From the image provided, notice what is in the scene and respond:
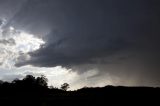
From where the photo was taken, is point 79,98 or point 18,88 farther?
point 18,88

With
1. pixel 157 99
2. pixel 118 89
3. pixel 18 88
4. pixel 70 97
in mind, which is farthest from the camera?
pixel 18 88

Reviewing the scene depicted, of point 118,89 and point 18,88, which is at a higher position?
point 18,88

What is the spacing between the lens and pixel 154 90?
209 feet

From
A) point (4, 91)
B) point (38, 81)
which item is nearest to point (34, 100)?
point (4, 91)

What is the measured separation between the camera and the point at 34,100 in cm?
6341

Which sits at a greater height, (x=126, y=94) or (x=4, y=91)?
(x=4, y=91)

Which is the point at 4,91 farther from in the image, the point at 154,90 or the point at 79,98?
the point at 154,90

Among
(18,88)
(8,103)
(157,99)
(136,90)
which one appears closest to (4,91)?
(18,88)

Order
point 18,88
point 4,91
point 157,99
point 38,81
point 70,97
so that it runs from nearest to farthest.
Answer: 1. point 157,99
2. point 70,97
3. point 4,91
4. point 18,88
5. point 38,81

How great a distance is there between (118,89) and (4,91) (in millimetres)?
44052

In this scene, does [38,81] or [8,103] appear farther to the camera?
[38,81]

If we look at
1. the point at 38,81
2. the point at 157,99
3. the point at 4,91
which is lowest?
the point at 157,99

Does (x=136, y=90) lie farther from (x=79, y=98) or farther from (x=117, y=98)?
(x=79, y=98)

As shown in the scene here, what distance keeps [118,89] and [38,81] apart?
75025 millimetres
